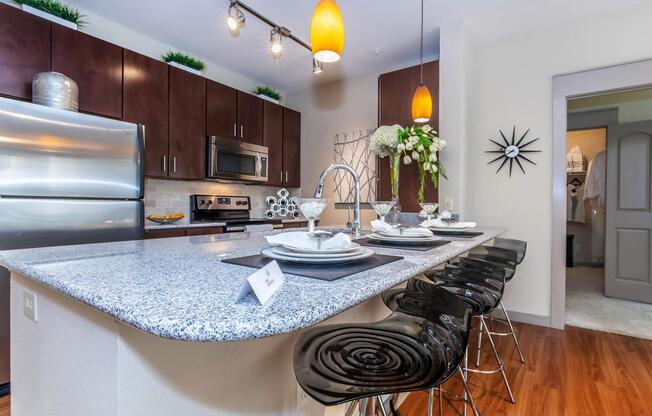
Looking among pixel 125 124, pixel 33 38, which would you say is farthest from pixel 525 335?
pixel 33 38

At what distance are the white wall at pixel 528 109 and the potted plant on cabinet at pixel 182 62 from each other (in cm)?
261

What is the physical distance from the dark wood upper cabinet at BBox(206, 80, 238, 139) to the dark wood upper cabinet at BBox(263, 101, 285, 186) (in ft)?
1.50

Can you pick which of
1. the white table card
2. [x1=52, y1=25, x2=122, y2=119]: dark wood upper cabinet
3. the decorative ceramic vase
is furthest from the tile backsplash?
the white table card

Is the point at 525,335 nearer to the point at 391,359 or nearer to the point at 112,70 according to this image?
the point at 391,359

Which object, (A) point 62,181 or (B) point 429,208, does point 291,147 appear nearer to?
(B) point 429,208

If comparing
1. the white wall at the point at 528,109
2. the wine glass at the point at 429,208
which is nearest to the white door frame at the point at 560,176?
the white wall at the point at 528,109

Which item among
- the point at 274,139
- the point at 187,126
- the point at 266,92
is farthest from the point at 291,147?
the point at 187,126

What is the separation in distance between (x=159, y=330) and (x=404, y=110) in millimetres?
3130

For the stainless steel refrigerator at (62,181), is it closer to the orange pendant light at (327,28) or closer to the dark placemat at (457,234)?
the orange pendant light at (327,28)

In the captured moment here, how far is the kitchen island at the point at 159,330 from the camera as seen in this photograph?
0.49 meters

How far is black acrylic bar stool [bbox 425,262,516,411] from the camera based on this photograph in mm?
1372

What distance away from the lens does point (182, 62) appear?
3.14 meters

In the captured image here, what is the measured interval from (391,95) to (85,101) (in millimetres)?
2578

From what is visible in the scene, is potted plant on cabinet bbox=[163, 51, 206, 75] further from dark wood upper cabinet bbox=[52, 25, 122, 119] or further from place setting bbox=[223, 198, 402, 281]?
place setting bbox=[223, 198, 402, 281]
